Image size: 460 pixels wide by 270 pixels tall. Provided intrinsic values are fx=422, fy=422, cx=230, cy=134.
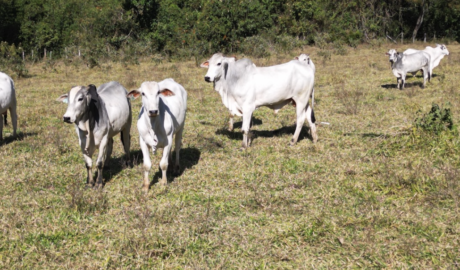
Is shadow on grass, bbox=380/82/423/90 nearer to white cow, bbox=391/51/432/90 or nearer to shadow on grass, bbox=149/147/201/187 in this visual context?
white cow, bbox=391/51/432/90

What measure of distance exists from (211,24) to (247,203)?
21.6 metres

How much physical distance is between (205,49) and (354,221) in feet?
63.7

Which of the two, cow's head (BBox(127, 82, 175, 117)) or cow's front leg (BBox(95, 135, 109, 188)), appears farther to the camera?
cow's front leg (BBox(95, 135, 109, 188))

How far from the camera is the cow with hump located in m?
5.31

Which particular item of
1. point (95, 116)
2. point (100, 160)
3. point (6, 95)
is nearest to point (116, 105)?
point (95, 116)

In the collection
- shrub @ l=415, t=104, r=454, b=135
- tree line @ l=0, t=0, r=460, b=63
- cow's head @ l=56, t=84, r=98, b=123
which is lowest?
tree line @ l=0, t=0, r=460, b=63

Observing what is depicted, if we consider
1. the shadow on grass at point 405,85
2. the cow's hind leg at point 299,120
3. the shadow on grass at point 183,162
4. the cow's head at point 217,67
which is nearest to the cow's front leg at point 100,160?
the shadow on grass at point 183,162

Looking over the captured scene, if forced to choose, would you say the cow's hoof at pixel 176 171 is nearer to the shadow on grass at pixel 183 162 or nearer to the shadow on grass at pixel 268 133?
the shadow on grass at pixel 183 162

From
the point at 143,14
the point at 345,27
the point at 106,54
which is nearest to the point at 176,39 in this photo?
the point at 143,14

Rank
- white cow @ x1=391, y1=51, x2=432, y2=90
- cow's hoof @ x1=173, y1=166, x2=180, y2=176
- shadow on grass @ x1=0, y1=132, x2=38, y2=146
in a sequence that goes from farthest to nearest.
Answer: white cow @ x1=391, y1=51, x2=432, y2=90, shadow on grass @ x1=0, y1=132, x2=38, y2=146, cow's hoof @ x1=173, y1=166, x2=180, y2=176

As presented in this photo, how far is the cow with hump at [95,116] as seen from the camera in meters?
5.31

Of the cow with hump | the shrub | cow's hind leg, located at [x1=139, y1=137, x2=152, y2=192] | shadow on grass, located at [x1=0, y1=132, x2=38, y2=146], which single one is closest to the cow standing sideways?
the shrub

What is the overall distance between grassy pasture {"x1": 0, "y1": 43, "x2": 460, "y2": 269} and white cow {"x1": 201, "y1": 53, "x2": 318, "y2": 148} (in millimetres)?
670

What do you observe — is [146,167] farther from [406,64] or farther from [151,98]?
[406,64]
